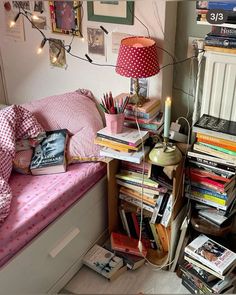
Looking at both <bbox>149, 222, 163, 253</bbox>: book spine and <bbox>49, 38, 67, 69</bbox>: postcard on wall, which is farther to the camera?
<bbox>49, 38, 67, 69</bbox>: postcard on wall

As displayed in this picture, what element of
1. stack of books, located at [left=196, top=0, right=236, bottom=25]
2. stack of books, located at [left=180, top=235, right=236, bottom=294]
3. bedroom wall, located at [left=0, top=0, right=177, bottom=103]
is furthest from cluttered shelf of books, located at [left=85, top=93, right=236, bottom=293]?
stack of books, located at [left=196, top=0, right=236, bottom=25]

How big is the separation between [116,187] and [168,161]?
424 millimetres

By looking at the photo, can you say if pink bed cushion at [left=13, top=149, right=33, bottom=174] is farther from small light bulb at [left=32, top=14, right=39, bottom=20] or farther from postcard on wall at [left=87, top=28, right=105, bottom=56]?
small light bulb at [left=32, top=14, right=39, bottom=20]

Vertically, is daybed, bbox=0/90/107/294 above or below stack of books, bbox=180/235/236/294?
above

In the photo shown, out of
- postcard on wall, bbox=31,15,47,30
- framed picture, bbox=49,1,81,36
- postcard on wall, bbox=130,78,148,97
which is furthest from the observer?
postcard on wall, bbox=31,15,47,30

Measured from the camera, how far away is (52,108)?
208cm

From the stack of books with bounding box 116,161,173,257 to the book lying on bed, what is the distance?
0.33 meters

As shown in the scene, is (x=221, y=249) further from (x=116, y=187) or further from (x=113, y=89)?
(x=113, y=89)

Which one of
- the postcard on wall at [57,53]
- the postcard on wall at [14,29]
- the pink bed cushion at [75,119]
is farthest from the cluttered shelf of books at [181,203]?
the postcard on wall at [14,29]

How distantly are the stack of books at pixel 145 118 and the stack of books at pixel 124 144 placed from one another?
43 millimetres

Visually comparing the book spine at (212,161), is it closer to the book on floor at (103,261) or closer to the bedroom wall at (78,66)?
the bedroom wall at (78,66)

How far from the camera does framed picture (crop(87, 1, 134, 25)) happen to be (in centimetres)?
190

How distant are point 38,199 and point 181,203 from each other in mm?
746

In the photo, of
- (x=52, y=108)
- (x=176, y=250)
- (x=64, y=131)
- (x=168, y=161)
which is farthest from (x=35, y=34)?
(x=176, y=250)
